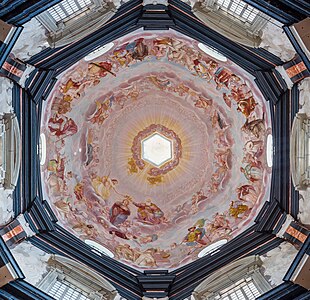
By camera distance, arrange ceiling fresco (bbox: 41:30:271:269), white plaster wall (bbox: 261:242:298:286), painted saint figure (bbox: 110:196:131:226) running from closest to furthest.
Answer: white plaster wall (bbox: 261:242:298:286) → ceiling fresco (bbox: 41:30:271:269) → painted saint figure (bbox: 110:196:131:226)

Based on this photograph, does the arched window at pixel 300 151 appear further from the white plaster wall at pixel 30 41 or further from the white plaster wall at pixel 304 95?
the white plaster wall at pixel 30 41

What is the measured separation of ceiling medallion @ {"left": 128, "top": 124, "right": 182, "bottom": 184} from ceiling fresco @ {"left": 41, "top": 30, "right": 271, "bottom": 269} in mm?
59

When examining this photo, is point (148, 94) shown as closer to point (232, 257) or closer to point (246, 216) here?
point (246, 216)

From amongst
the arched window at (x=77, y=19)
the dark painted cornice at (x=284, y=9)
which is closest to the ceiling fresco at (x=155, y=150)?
the arched window at (x=77, y=19)

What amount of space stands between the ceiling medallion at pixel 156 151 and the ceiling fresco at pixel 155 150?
0.06m

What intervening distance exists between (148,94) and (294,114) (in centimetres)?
1229

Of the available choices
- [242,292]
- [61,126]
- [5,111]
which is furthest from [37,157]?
[242,292]

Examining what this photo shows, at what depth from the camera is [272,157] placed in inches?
857

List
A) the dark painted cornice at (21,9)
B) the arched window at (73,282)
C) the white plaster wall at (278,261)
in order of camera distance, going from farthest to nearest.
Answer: the arched window at (73,282) → the white plaster wall at (278,261) → the dark painted cornice at (21,9)

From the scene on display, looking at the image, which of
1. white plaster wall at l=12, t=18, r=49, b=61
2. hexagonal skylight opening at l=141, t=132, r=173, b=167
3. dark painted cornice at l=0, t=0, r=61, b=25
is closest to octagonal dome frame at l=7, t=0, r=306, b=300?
white plaster wall at l=12, t=18, r=49, b=61

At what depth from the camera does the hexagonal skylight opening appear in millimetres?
31344

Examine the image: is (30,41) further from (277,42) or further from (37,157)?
(277,42)

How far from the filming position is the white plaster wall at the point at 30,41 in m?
17.0

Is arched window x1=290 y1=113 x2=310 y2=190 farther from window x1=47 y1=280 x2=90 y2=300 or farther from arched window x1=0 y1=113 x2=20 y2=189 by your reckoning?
arched window x1=0 y1=113 x2=20 y2=189
